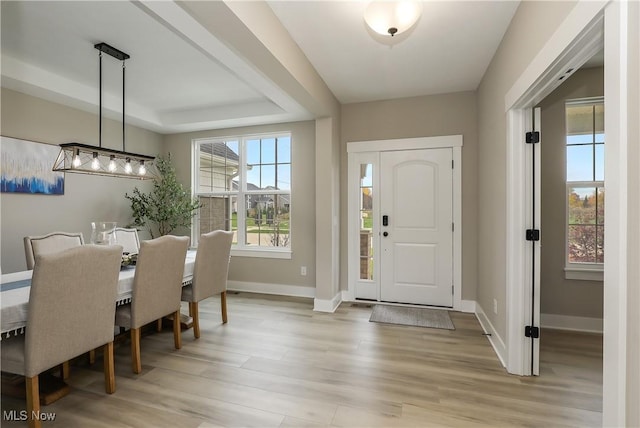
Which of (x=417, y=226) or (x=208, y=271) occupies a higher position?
(x=417, y=226)

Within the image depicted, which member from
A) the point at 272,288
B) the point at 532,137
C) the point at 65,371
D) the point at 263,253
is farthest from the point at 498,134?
the point at 65,371

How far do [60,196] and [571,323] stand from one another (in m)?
5.75

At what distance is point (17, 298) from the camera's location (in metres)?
1.66

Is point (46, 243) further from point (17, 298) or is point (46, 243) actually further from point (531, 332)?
point (531, 332)

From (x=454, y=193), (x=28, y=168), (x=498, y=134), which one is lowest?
(x=454, y=193)

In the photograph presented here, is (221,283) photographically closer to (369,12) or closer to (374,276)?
(374,276)

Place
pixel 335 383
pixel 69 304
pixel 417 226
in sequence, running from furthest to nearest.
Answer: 1. pixel 417 226
2. pixel 335 383
3. pixel 69 304

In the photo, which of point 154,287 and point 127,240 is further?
point 127,240

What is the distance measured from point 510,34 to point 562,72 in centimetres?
85

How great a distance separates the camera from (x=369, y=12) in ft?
6.24

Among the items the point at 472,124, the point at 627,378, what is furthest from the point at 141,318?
the point at 472,124

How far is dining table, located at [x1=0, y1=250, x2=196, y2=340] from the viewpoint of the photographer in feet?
5.01

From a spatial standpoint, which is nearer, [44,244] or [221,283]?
[44,244]

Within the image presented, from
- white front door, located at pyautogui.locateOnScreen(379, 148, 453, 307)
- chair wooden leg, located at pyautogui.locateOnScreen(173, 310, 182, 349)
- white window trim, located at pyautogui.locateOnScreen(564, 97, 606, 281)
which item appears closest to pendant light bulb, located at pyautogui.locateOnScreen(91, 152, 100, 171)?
chair wooden leg, located at pyautogui.locateOnScreen(173, 310, 182, 349)
